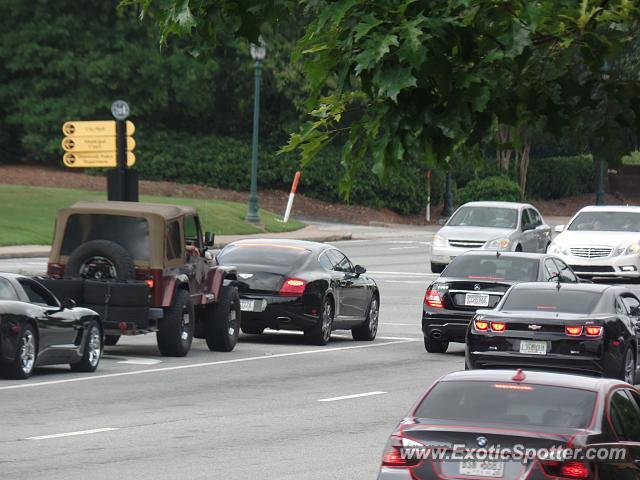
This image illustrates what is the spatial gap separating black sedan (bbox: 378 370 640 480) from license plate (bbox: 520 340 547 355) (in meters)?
6.73

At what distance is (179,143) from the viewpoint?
60219 mm

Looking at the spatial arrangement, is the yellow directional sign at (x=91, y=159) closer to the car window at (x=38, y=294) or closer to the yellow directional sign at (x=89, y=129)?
the yellow directional sign at (x=89, y=129)

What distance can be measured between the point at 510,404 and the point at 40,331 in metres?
9.37

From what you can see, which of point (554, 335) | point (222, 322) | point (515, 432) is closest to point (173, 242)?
point (222, 322)

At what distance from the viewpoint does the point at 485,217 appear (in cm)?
3772

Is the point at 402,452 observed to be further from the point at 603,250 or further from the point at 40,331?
the point at 603,250

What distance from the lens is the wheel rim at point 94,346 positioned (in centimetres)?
1886

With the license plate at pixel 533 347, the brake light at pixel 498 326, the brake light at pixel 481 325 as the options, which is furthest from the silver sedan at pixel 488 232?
the license plate at pixel 533 347

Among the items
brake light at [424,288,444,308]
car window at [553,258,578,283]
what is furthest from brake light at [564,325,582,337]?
car window at [553,258,578,283]

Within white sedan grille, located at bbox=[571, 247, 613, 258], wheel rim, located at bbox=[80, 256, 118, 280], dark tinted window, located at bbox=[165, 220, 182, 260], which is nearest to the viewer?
wheel rim, located at bbox=[80, 256, 118, 280]

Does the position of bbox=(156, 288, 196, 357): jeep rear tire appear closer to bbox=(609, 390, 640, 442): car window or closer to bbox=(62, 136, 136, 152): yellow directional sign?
bbox=(609, 390, 640, 442): car window

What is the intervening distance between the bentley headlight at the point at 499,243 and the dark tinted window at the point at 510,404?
26.4m

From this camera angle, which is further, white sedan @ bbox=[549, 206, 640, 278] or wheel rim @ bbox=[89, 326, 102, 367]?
white sedan @ bbox=[549, 206, 640, 278]

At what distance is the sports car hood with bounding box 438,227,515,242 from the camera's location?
36.3m
